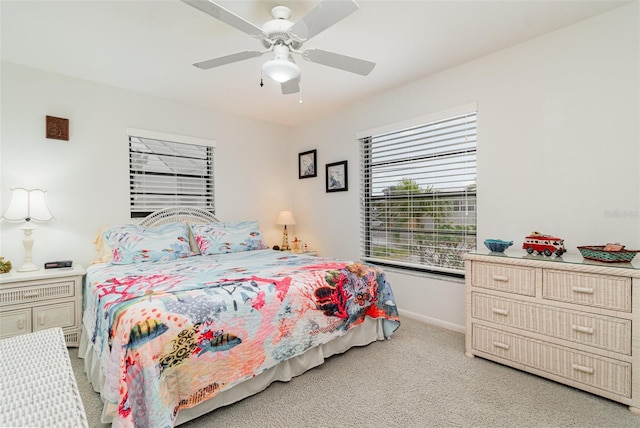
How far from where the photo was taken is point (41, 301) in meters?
2.53

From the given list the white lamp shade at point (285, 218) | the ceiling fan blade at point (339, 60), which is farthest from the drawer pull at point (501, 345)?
the white lamp shade at point (285, 218)

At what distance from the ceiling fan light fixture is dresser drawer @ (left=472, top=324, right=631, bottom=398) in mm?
2282

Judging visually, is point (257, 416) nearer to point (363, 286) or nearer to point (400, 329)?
point (363, 286)

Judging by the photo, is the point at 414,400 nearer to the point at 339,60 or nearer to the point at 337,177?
the point at 339,60

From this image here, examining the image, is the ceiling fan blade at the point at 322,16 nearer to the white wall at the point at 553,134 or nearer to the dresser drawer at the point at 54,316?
the white wall at the point at 553,134

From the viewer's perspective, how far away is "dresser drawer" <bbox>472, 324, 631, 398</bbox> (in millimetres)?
1808

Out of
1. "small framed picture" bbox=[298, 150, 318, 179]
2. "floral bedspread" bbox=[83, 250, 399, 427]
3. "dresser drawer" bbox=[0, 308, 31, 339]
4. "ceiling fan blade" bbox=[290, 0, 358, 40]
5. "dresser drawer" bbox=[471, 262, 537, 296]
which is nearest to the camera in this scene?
"floral bedspread" bbox=[83, 250, 399, 427]

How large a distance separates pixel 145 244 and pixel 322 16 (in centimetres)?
244

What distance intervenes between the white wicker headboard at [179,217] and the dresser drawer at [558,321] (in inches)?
119

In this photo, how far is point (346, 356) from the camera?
2480 millimetres

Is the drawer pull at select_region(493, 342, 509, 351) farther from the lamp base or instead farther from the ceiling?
the lamp base

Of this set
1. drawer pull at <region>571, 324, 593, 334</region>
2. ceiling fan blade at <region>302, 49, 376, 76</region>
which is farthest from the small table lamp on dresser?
drawer pull at <region>571, 324, 593, 334</region>

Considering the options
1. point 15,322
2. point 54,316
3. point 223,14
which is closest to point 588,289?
point 223,14

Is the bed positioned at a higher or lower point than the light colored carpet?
higher
